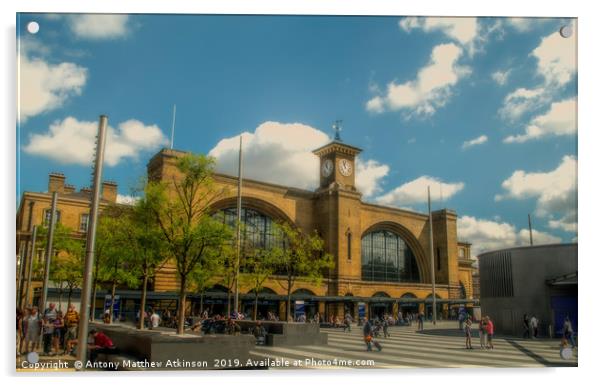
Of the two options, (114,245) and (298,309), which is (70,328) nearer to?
(114,245)

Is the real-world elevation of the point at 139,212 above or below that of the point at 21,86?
below

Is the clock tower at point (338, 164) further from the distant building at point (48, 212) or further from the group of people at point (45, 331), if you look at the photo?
the group of people at point (45, 331)

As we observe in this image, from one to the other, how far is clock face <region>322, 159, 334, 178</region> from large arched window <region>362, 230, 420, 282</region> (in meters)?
8.77

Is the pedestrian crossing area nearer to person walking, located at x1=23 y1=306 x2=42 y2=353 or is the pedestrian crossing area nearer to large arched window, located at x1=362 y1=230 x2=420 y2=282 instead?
person walking, located at x1=23 y1=306 x2=42 y2=353

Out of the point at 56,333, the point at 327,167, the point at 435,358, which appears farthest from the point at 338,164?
the point at 56,333

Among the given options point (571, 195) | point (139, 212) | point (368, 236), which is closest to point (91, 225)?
point (139, 212)

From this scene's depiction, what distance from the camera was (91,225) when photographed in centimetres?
1123

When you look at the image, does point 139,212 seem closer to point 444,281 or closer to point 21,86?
point 21,86

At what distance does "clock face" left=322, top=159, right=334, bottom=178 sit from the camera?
48.8 metres

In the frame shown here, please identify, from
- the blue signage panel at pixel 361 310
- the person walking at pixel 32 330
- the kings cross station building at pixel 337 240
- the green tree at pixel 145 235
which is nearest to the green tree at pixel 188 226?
the green tree at pixel 145 235

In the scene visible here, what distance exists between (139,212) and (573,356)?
565 inches

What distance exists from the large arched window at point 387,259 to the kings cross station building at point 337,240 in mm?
111

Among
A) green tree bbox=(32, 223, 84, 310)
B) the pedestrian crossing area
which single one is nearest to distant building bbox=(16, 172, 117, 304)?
green tree bbox=(32, 223, 84, 310)

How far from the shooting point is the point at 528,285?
25281 millimetres
